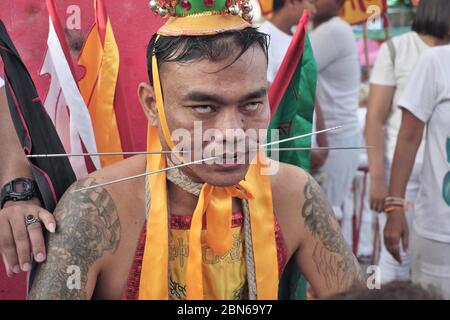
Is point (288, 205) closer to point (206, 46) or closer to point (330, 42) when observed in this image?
point (206, 46)

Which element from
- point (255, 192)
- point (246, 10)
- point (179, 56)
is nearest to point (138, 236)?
point (255, 192)

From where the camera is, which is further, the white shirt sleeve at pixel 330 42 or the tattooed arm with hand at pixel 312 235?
the white shirt sleeve at pixel 330 42

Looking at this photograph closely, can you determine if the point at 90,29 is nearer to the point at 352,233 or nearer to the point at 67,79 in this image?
the point at 67,79

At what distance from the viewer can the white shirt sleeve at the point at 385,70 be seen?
13.2 feet

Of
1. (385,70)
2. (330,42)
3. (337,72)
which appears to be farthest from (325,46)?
(385,70)

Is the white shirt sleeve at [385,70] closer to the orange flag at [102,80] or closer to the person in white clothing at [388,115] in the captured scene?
the person in white clothing at [388,115]

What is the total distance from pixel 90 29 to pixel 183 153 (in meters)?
0.77

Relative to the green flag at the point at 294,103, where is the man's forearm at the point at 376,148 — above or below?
below

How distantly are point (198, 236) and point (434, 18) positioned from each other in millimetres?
1956

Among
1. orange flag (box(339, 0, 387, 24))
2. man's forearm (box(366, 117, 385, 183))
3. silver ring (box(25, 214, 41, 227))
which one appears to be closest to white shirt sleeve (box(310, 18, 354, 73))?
man's forearm (box(366, 117, 385, 183))

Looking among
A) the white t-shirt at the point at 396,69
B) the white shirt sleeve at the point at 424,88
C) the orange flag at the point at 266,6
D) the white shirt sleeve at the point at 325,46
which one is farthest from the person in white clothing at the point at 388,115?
the orange flag at the point at 266,6

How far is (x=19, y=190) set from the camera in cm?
222

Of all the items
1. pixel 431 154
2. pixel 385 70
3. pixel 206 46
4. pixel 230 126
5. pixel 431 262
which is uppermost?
pixel 206 46

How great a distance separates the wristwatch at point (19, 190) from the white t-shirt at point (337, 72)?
2.49m
